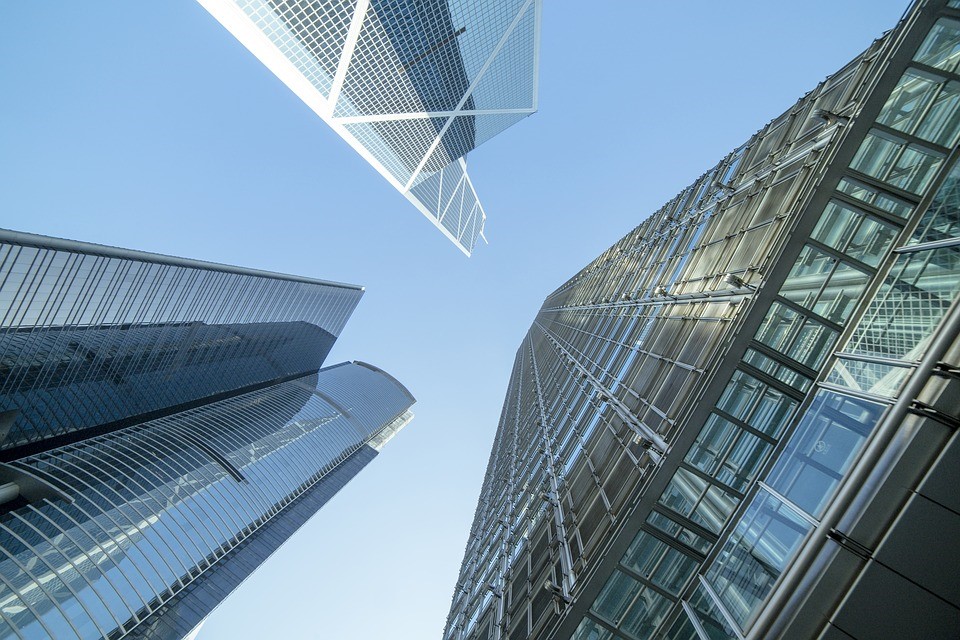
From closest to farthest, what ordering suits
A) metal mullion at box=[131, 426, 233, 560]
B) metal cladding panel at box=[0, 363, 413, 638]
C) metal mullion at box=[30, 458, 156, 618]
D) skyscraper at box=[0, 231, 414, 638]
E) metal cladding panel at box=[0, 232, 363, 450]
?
metal cladding panel at box=[0, 363, 413, 638], skyscraper at box=[0, 231, 414, 638], metal mullion at box=[30, 458, 156, 618], metal cladding panel at box=[0, 232, 363, 450], metal mullion at box=[131, 426, 233, 560]

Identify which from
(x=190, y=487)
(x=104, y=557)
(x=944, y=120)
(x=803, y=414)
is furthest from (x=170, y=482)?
(x=944, y=120)

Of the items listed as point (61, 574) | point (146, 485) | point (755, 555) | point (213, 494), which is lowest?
point (213, 494)

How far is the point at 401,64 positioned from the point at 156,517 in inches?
3414

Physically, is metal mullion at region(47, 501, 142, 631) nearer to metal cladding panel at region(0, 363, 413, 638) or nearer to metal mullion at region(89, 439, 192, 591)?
metal cladding panel at region(0, 363, 413, 638)

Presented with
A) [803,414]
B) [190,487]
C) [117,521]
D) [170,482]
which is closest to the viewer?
[803,414]

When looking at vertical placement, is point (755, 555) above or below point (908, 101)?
below

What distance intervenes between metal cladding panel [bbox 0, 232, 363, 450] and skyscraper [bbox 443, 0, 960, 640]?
6626cm

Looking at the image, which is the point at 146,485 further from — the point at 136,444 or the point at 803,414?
the point at 803,414

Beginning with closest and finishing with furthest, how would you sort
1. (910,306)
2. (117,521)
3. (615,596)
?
(910,306) → (615,596) → (117,521)

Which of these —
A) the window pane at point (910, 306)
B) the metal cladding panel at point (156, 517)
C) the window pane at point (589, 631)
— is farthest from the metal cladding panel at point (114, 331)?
the window pane at point (910, 306)

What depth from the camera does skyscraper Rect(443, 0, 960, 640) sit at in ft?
21.8

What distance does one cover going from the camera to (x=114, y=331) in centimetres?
7450

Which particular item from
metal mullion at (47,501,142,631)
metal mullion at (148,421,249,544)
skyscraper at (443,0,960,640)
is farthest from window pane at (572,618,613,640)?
metal mullion at (148,421,249,544)

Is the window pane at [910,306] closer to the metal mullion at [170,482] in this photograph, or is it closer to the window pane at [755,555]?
the window pane at [755,555]
